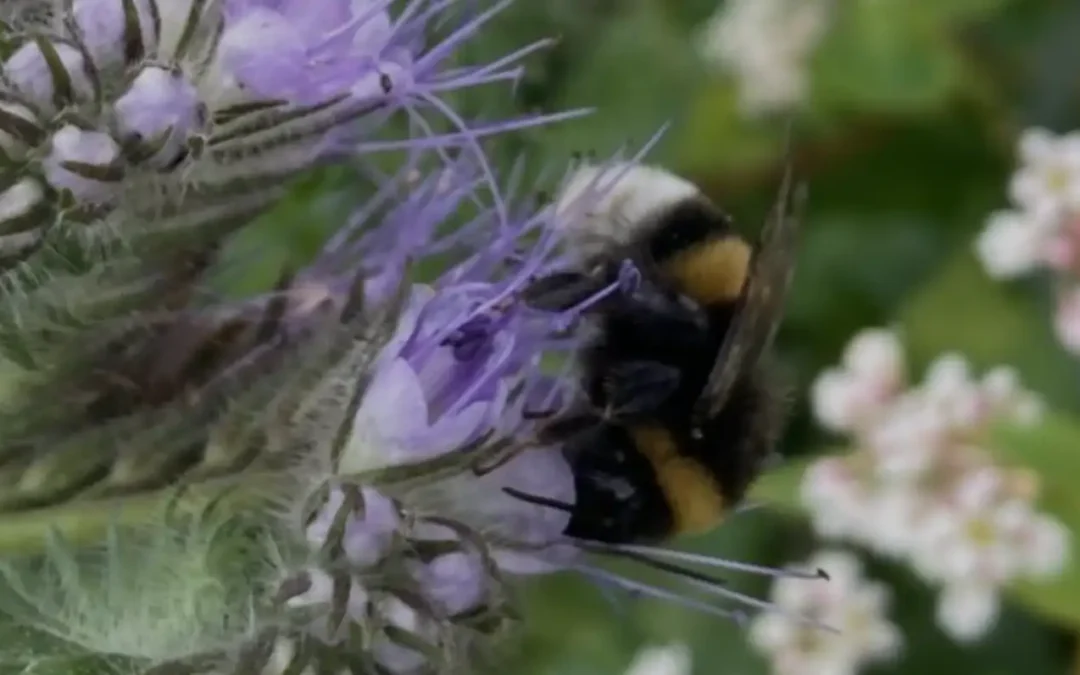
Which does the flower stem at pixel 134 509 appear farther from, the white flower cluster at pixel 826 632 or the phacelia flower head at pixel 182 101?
the white flower cluster at pixel 826 632

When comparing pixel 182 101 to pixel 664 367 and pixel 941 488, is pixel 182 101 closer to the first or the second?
pixel 664 367

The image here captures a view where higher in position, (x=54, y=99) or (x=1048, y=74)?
(x=54, y=99)

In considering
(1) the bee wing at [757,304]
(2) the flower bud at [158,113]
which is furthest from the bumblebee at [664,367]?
(2) the flower bud at [158,113]

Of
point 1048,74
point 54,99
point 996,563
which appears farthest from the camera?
point 1048,74

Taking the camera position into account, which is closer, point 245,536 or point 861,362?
point 245,536

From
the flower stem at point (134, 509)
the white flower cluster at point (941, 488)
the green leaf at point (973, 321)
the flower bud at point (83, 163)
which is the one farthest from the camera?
the green leaf at point (973, 321)

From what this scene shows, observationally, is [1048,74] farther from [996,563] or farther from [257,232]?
[257,232]

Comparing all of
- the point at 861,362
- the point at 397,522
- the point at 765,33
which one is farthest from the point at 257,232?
the point at 765,33
